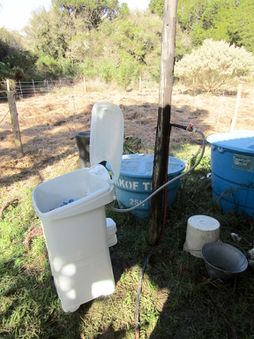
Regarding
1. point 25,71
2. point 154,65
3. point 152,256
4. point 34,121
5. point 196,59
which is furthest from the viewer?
point 154,65

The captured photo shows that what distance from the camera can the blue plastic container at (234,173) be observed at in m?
2.16

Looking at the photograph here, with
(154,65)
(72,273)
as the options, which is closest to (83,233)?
(72,273)

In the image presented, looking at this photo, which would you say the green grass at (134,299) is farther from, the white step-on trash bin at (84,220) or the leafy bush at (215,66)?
the leafy bush at (215,66)

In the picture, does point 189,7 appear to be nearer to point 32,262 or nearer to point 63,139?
point 63,139

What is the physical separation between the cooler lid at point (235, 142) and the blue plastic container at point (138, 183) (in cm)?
39

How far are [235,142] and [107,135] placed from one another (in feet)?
4.08

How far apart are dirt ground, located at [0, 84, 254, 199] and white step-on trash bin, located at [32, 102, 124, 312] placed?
1.69 m

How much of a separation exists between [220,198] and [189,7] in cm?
2497

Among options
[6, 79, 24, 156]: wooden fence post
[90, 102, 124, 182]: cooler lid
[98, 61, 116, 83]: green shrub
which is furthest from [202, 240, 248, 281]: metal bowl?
[98, 61, 116, 83]: green shrub

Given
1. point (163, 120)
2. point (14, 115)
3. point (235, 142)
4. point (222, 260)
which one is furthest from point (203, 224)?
point (14, 115)

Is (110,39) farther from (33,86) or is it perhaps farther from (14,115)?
(14,115)

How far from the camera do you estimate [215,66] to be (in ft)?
37.8

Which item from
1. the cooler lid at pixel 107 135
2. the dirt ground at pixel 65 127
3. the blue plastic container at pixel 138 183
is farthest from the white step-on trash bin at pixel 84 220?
the dirt ground at pixel 65 127

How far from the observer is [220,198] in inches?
96.5
